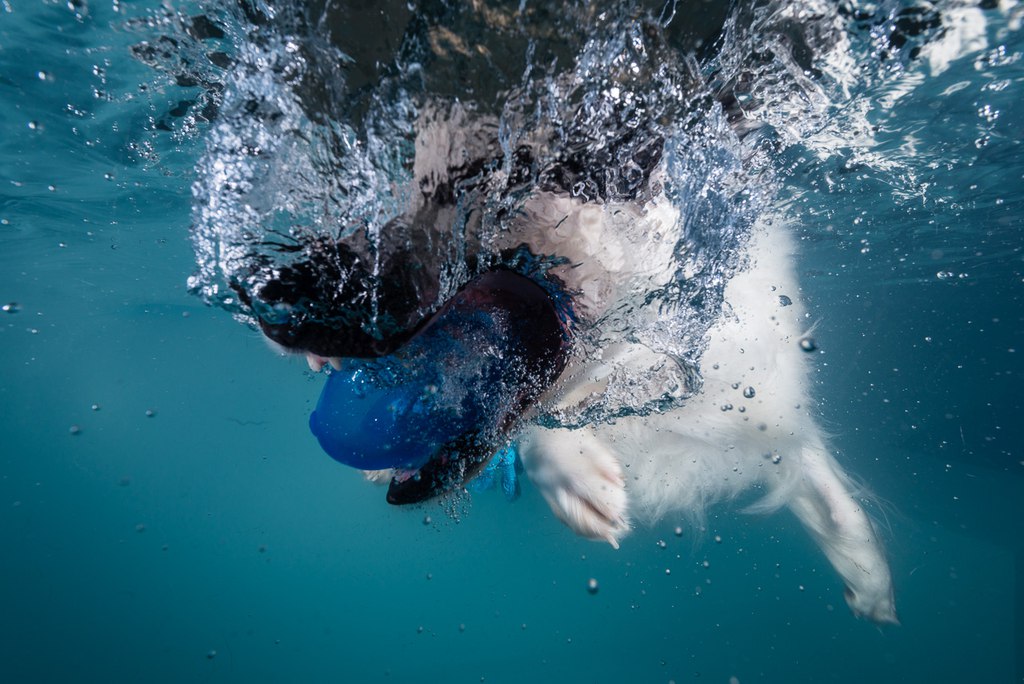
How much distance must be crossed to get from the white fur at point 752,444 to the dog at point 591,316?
0.02 metres

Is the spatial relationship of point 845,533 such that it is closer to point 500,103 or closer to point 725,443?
point 725,443

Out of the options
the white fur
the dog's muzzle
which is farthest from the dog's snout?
the white fur

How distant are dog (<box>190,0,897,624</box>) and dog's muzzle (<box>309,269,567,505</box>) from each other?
1 cm

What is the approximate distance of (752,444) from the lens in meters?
5.64

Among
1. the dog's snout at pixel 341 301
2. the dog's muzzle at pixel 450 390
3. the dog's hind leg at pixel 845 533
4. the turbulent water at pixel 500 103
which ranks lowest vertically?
the dog's hind leg at pixel 845 533

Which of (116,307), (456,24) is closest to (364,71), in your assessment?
(456,24)

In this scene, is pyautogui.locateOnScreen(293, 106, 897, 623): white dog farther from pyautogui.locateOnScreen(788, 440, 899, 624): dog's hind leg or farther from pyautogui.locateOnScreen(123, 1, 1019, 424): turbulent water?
pyautogui.locateOnScreen(123, 1, 1019, 424): turbulent water

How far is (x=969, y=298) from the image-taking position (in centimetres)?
1415

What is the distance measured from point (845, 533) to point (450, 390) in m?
5.42

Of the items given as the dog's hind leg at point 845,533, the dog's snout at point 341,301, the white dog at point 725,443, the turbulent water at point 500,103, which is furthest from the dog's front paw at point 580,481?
the dog's hind leg at point 845,533

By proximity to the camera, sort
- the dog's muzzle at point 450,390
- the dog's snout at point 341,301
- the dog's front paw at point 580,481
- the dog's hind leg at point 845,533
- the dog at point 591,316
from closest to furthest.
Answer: the dog's snout at point 341,301
the dog at point 591,316
the dog's muzzle at point 450,390
the dog's front paw at point 580,481
the dog's hind leg at point 845,533

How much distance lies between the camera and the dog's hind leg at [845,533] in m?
5.60

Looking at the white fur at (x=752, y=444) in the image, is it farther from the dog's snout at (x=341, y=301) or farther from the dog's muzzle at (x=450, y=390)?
the dog's snout at (x=341, y=301)

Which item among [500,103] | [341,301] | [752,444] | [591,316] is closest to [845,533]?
[752,444]
